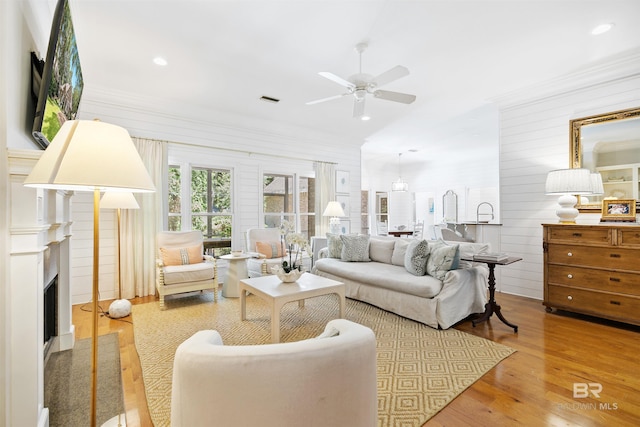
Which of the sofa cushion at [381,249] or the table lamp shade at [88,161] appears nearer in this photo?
the table lamp shade at [88,161]

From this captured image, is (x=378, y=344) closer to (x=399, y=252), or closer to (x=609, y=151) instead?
(x=399, y=252)

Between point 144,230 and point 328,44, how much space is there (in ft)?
11.7

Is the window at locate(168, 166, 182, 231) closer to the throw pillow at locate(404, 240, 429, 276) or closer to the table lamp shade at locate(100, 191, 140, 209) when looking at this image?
the table lamp shade at locate(100, 191, 140, 209)

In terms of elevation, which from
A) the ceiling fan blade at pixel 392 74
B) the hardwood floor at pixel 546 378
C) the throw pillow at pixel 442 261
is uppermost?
the ceiling fan blade at pixel 392 74

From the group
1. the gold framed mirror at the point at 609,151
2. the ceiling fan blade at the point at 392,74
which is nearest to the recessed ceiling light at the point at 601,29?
the gold framed mirror at the point at 609,151

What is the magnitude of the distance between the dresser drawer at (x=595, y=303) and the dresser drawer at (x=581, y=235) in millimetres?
557

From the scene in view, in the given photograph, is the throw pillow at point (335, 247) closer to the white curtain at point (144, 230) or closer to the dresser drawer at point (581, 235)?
the white curtain at point (144, 230)

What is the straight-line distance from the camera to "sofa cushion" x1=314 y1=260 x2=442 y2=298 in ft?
10.5

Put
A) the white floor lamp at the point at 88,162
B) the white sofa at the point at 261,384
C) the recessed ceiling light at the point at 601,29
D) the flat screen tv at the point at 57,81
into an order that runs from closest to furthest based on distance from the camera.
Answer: the white sofa at the point at 261,384, the white floor lamp at the point at 88,162, the flat screen tv at the point at 57,81, the recessed ceiling light at the point at 601,29

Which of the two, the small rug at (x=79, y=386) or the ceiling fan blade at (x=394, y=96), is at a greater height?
the ceiling fan blade at (x=394, y=96)

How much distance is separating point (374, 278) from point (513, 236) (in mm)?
2375

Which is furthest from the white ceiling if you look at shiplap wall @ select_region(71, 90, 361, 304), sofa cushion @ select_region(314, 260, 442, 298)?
sofa cushion @ select_region(314, 260, 442, 298)

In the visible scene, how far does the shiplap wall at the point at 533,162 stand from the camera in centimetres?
389

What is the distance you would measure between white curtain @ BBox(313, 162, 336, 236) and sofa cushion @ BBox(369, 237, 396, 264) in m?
1.88
